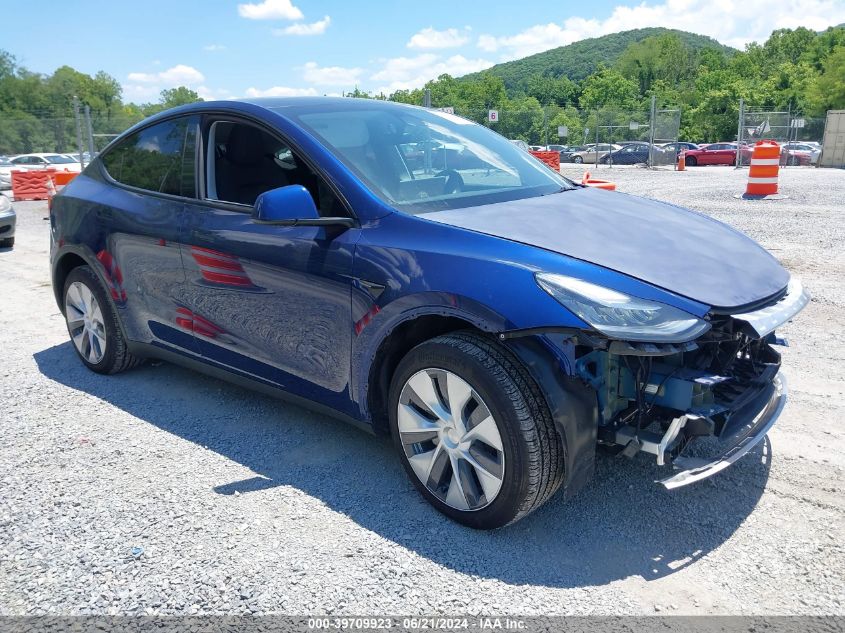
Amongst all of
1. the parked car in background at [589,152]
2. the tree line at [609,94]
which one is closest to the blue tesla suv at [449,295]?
the tree line at [609,94]

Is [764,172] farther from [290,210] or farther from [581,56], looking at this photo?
[581,56]

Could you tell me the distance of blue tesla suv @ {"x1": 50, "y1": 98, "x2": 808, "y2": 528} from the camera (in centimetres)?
256

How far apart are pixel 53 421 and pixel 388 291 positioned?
2.49 m

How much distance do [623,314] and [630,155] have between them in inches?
1375

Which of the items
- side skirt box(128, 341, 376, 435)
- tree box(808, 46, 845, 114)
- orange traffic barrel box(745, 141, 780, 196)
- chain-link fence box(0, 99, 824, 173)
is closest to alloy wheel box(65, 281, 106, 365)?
side skirt box(128, 341, 376, 435)

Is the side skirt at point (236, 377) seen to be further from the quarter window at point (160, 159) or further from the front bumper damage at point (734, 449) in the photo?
the front bumper damage at point (734, 449)

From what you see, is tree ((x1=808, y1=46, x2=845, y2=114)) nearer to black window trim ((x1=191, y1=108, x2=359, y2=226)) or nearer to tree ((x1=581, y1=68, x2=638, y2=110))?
tree ((x1=581, y1=68, x2=638, y2=110))

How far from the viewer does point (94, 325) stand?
472cm

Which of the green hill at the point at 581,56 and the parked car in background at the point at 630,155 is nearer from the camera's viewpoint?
the parked car in background at the point at 630,155

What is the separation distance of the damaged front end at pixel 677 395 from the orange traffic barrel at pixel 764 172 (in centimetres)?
1329

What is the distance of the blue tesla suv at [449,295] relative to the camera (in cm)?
256

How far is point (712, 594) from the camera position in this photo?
2449mm

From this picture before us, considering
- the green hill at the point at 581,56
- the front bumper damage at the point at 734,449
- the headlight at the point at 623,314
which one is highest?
the green hill at the point at 581,56

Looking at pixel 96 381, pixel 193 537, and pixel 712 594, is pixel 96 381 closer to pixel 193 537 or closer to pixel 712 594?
pixel 193 537
